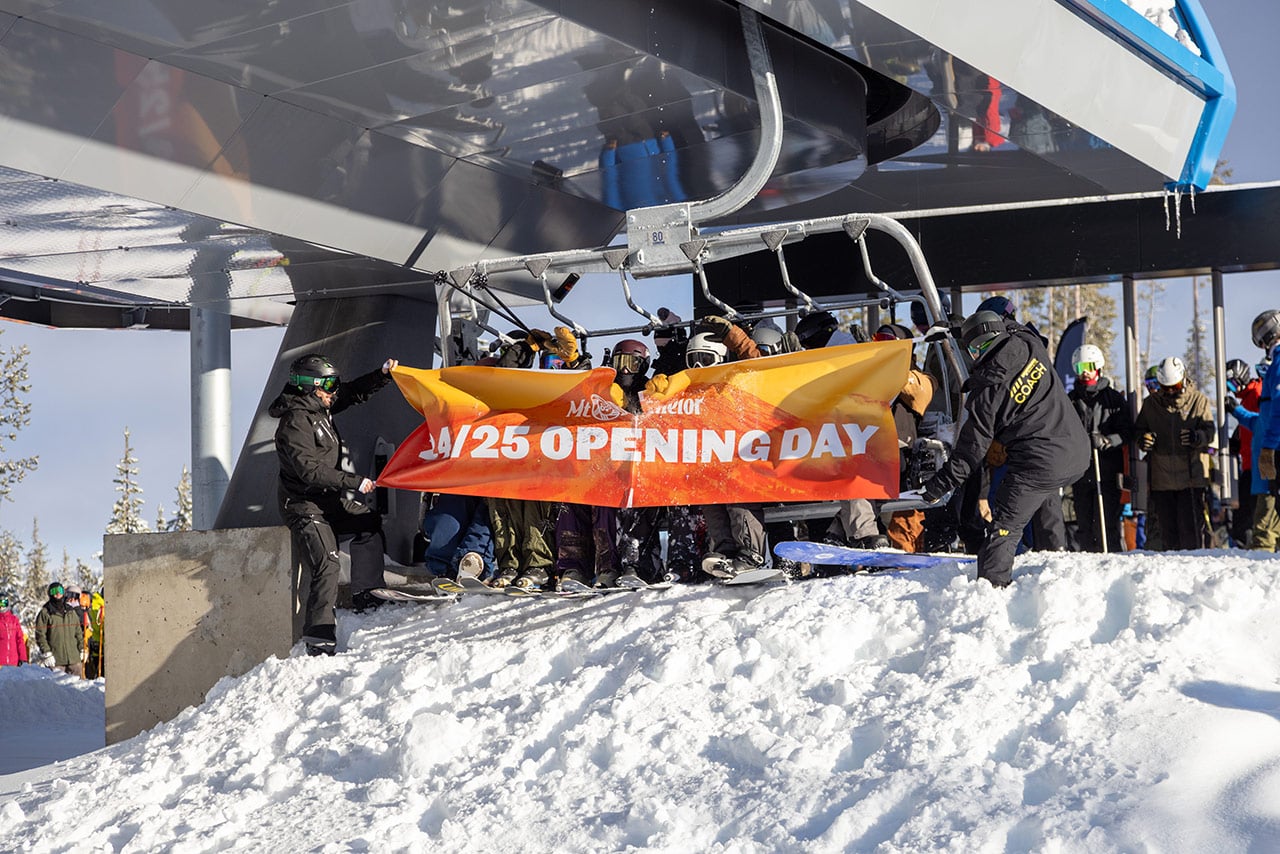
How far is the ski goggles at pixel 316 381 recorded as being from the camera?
9.07m

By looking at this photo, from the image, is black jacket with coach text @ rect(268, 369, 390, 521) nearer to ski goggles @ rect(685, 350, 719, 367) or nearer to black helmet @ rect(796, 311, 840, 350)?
ski goggles @ rect(685, 350, 719, 367)

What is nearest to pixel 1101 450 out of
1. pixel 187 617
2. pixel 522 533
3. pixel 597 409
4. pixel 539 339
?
pixel 597 409

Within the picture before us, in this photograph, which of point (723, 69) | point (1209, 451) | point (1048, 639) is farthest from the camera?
point (1209, 451)

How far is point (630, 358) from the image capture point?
9.03 metres

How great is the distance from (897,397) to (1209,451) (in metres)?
3.59

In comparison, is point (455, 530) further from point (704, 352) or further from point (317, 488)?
point (704, 352)

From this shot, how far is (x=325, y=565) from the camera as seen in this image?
8.88 m

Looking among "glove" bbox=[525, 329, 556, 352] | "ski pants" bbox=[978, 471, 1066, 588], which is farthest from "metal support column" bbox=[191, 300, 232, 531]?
"ski pants" bbox=[978, 471, 1066, 588]

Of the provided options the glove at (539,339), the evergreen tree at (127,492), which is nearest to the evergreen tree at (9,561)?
the evergreen tree at (127,492)

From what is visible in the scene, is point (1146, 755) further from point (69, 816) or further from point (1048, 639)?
point (69, 816)

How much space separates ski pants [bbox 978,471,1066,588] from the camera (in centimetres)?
690

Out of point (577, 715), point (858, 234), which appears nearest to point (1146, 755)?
point (577, 715)

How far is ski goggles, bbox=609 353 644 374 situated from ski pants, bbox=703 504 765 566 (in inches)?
47.0

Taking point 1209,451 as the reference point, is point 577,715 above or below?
below
